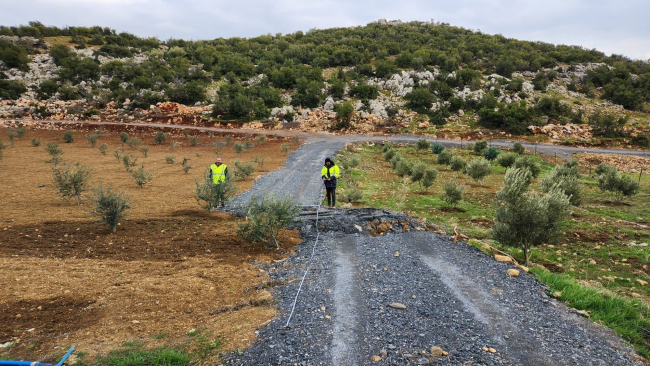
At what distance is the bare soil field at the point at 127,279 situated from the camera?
498cm

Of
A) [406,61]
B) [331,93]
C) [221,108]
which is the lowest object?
[221,108]

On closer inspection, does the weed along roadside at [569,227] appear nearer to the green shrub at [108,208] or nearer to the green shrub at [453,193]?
the green shrub at [453,193]

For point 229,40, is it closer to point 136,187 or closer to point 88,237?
point 136,187

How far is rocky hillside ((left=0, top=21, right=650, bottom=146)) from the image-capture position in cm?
4884

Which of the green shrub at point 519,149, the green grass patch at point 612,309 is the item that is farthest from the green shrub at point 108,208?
the green shrub at point 519,149

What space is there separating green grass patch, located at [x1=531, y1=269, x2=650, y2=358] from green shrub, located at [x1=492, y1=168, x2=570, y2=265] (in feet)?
6.79

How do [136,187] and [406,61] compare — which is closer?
[136,187]

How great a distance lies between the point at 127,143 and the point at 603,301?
41.1 metres

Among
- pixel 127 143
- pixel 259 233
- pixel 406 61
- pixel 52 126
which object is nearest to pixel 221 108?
pixel 127 143

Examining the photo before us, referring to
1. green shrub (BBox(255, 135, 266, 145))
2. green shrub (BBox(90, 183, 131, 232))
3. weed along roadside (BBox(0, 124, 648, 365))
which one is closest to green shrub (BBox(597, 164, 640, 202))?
weed along roadside (BBox(0, 124, 648, 365))

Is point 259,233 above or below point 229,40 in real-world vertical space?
below

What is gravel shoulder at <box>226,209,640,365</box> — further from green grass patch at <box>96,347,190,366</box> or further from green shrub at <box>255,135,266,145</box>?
green shrub at <box>255,135,266,145</box>

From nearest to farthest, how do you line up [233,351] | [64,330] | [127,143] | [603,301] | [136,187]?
1. [233,351]
2. [64,330]
3. [603,301]
4. [136,187]
5. [127,143]

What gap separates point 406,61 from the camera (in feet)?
223
